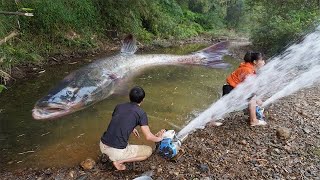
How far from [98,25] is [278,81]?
27.9ft

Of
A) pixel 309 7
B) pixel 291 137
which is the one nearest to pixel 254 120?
pixel 291 137

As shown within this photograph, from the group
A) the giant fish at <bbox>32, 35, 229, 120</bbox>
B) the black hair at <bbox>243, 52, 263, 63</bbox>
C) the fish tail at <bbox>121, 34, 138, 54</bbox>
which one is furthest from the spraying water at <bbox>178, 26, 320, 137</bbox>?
the fish tail at <bbox>121, 34, 138, 54</bbox>

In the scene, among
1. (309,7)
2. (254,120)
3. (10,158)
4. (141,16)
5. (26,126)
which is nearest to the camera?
(10,158)

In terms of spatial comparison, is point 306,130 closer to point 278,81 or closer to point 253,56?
point 253,56

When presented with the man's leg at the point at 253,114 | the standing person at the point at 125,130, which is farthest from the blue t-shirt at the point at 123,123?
the man's leg at the point at 253,114

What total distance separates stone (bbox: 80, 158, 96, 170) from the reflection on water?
30 centimetres

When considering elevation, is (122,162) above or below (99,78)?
above

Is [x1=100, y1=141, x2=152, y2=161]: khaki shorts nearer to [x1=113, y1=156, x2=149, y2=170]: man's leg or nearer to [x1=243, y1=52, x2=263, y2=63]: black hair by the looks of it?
[x1=113, y1=156, x2=149, y2=170]: man's leg

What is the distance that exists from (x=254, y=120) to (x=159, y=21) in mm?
14256

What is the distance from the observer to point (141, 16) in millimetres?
17984

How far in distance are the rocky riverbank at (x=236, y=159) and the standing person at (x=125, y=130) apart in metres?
0.21

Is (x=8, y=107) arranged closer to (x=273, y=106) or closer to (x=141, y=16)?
(x=273, y=106)

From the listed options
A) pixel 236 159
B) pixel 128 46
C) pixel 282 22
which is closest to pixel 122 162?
pixel 236 159

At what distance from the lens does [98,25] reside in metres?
14.7
